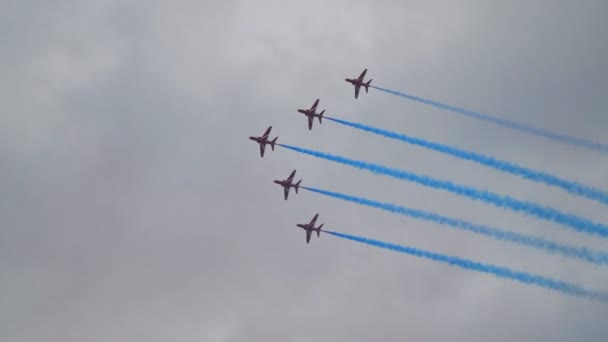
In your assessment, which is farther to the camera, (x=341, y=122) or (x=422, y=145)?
(x=341, y=122)

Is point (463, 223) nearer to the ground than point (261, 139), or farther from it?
nearer to the ground

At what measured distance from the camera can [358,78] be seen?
397 ft

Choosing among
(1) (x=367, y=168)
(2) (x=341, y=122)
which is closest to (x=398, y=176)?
(1) (x=367, y=168)

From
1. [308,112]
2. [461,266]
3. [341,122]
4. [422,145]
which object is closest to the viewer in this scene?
A: [461,266]

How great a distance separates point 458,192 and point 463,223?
3854 millimetres

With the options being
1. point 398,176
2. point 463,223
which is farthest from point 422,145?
point 463,223

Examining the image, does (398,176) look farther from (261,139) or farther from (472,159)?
(261,139)

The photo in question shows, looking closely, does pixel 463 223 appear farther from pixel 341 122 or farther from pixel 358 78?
pixel 358 78

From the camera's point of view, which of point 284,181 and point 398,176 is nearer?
point 398,176

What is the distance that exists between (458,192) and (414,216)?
6536 mm

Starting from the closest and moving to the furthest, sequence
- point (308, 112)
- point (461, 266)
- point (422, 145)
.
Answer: point (461, 266) → point (422, 145) → point (308, 112)

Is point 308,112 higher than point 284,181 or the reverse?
higher

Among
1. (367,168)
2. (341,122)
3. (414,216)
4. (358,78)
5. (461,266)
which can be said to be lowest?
(461,266)

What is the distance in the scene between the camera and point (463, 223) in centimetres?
10100
